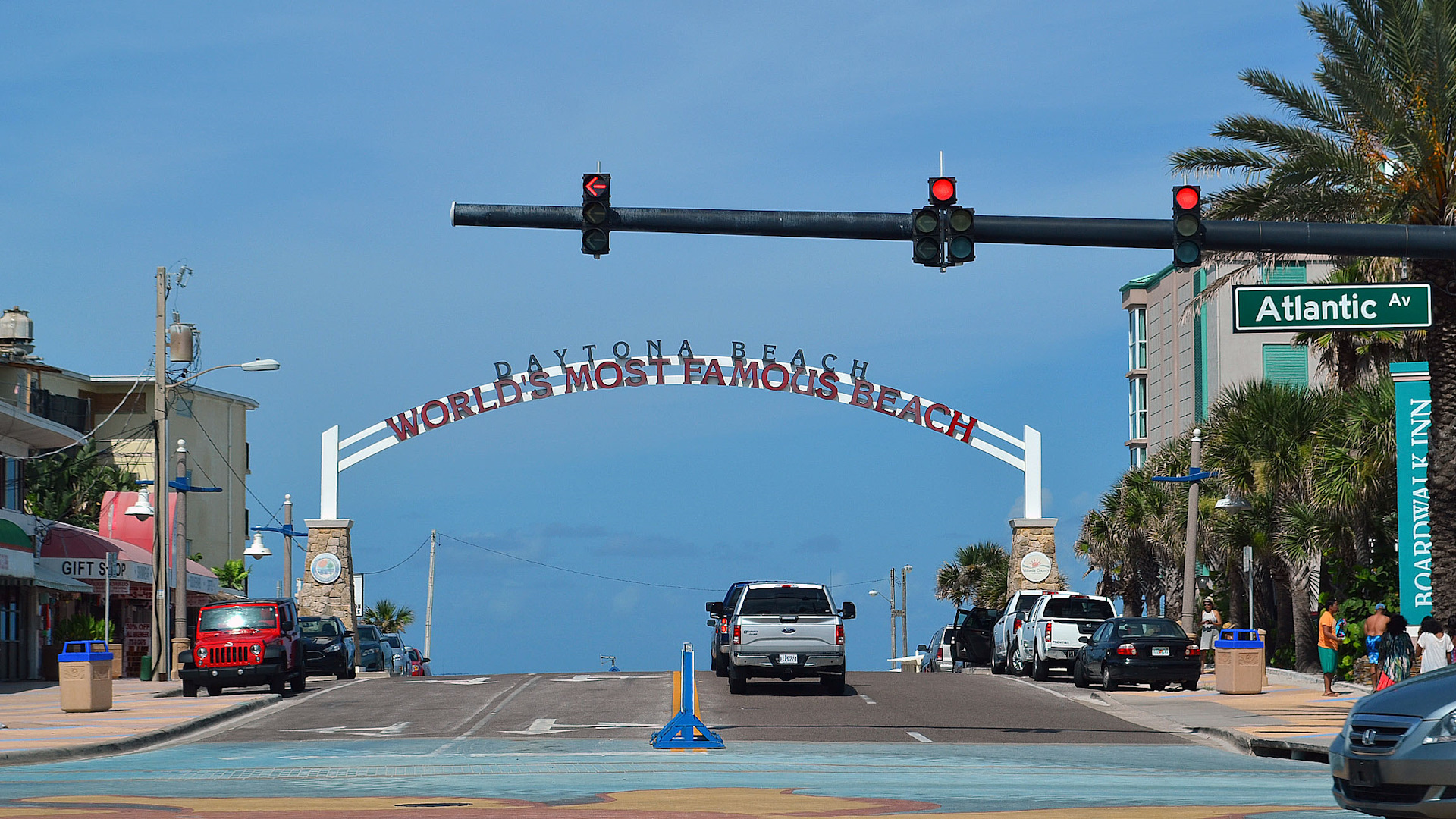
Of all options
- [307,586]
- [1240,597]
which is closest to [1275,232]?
[1240,597]

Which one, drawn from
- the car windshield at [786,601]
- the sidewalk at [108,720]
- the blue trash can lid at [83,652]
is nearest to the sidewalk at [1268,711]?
the car windshield at [786,601]

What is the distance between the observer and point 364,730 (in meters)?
23.5

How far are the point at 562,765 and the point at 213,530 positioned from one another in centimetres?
7442

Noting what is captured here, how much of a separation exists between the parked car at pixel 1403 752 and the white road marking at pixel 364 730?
49.6 feet

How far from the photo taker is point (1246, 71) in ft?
82.1

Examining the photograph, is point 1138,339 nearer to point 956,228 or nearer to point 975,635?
point 975,635

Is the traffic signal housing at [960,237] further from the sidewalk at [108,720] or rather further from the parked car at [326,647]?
the parked car at [326,647]

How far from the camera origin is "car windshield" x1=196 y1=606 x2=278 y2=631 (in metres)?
32.6

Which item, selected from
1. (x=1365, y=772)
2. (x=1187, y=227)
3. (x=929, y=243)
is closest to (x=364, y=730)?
(x=929, y=243)

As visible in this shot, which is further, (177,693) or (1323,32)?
(177,693)

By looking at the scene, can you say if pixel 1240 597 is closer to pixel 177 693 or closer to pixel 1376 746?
pixel 177 693

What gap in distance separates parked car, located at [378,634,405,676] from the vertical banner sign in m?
31.6

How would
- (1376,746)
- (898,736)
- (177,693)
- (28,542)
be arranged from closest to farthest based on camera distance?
1. (1376,746)
2. (898,736)
3. (177,693)
4. (28,542)

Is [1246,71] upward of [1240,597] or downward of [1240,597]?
upward
